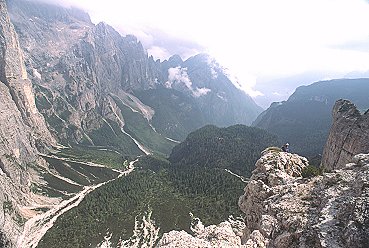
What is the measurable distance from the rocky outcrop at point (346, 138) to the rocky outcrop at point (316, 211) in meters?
53.6

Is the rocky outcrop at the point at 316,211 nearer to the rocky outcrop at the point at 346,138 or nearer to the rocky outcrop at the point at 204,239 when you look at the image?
the rocky outcrop at the point at 204,239

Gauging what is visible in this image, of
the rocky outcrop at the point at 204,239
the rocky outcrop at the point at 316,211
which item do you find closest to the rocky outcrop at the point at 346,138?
the rocky outcrop at the point at 316,211

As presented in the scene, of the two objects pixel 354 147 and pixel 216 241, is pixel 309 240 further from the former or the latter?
pixel 354 147

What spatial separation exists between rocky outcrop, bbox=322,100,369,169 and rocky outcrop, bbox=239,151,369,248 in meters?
53.6

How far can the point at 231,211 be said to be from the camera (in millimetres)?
Answer: 173125

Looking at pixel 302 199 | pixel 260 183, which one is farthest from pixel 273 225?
pixel 260 183

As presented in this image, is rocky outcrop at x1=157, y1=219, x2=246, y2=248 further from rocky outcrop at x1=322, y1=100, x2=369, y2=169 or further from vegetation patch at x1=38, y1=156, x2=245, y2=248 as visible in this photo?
vegetation patch at x1=38, y1=156, x2=245, y2=248

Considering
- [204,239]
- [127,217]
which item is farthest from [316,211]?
[127,217]

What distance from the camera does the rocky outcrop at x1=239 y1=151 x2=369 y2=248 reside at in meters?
33.1

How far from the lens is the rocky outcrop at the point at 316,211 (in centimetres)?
3312

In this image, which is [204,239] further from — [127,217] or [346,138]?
[127,217]

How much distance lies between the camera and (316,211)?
4197cm

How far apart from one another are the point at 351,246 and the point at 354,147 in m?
82.2

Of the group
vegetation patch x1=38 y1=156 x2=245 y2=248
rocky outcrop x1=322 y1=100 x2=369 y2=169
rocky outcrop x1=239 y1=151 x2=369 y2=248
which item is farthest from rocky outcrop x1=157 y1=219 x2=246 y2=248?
vegetation patch x1=38 y1=156 x2=245 y2=248
